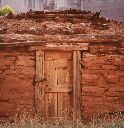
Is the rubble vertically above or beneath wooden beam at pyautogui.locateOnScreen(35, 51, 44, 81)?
above

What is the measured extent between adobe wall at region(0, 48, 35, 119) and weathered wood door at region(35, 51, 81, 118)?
38 cm

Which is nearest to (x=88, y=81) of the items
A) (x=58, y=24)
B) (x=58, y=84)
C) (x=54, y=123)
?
(x=58, y=84)

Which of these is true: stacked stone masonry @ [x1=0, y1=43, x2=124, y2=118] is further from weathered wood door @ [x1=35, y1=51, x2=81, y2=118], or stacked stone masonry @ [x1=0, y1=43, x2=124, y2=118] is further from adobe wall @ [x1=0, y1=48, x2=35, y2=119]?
weathered wood door @ [x1=35, y1=51, x2=81, y2=118]

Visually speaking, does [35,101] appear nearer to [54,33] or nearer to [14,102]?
[14,102]

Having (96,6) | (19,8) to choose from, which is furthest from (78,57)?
(19,8)

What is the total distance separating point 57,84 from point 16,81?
47.3 inches

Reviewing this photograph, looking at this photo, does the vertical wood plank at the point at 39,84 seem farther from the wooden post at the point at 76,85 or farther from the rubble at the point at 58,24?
the wooden post at the point at 76,85

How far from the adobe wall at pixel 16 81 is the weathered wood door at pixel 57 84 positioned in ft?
1.26

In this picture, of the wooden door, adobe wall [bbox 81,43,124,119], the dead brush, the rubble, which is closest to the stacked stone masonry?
adobe wall [bbox 81,43,124,119]

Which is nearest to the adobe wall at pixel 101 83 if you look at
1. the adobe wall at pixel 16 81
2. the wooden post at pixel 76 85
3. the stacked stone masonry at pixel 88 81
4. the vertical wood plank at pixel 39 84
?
the stacked stone masonry at pixel 88 81

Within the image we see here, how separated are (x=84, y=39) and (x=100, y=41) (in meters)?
0.47

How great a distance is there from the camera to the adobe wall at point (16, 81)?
436 inches

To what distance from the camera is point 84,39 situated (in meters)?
11.1

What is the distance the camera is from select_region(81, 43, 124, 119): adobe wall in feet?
36.2
